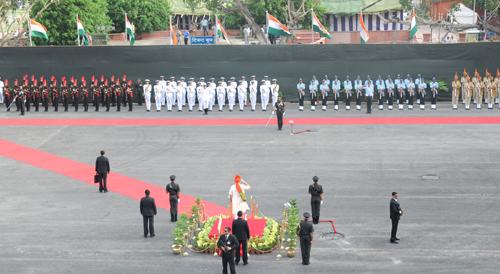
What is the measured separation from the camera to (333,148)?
26.4m

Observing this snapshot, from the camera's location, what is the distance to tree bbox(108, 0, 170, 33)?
55094 millimetres

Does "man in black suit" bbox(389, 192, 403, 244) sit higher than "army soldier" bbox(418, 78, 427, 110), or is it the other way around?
"army soldier" bbox(418, 78, 427, 110)

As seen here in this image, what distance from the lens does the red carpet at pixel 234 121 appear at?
3138cm

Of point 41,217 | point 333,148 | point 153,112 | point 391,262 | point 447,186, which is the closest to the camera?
point 391,262

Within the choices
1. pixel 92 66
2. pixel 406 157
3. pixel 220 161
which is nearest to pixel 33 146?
pixel 220 161

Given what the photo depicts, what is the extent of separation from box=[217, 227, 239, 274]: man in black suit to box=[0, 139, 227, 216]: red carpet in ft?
14.1

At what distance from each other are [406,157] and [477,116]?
9363 mm

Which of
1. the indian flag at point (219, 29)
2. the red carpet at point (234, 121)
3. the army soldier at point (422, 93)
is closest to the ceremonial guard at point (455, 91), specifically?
the army soldier at point (422, 93)

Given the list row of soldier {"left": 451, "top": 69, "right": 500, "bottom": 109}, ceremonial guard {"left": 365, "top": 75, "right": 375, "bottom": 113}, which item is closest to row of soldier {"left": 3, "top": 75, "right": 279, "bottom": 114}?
ceremonial guard {"left": 365, "top": 75, "right": 375, "bottom": 113}

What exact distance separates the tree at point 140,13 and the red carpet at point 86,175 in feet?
90.6

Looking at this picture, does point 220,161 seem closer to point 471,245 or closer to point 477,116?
point 471,245

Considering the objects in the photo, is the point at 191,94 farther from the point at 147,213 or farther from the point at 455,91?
the point at 147,213

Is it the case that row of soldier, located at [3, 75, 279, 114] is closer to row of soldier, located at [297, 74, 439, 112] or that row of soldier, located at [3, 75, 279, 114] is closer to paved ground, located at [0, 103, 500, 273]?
row of soldier, located at [297, 74, 439, 112]

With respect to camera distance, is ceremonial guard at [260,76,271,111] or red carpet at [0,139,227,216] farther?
ceremonial guard at [260,76,271,111]
